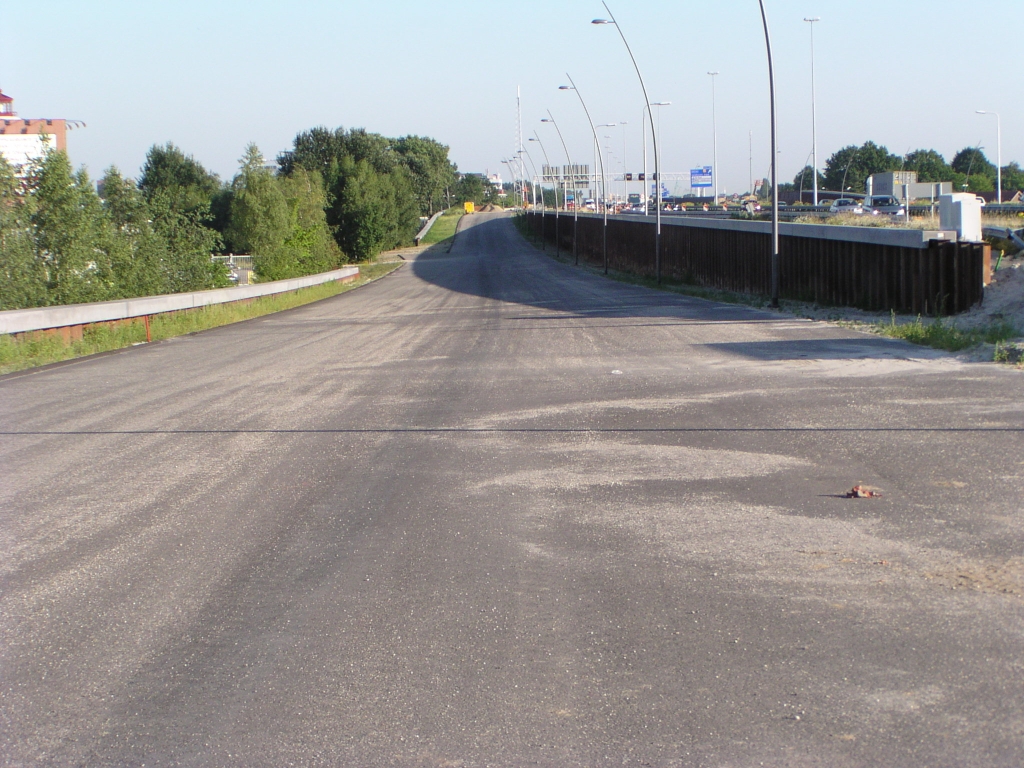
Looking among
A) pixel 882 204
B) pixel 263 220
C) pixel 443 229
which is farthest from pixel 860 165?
pixel 263 220

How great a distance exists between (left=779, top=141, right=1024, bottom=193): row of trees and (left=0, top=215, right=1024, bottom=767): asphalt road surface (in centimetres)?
12470

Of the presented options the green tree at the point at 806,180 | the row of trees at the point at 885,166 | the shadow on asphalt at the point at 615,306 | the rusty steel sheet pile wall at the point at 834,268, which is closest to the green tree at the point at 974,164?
the row of trees at the point at 885,166

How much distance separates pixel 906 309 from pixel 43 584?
19.8 metres

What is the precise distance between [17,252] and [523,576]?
64.6 feet

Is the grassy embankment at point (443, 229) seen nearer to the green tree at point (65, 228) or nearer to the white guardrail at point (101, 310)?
the white guardrail at point (101, 310)

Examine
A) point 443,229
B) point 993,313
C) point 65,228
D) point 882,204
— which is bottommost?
point 993,313

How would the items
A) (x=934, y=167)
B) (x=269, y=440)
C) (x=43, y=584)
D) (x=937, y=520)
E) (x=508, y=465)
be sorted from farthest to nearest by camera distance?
(x=934, y=167)
(x=269, y=440)
(x=508, y=465)
(x=937, y=520)
(x=43, y=584)

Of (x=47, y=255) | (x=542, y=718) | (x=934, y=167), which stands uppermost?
(x=934, y=167)

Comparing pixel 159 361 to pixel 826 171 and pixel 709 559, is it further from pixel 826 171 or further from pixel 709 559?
pixel 826 171

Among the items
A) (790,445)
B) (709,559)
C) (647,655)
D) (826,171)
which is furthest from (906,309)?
(826,171)

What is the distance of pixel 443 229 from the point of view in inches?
5271

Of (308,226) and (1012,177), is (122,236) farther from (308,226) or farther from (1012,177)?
(1012,177)

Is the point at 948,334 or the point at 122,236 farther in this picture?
the point at 122,236

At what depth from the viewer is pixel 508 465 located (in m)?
8.88
